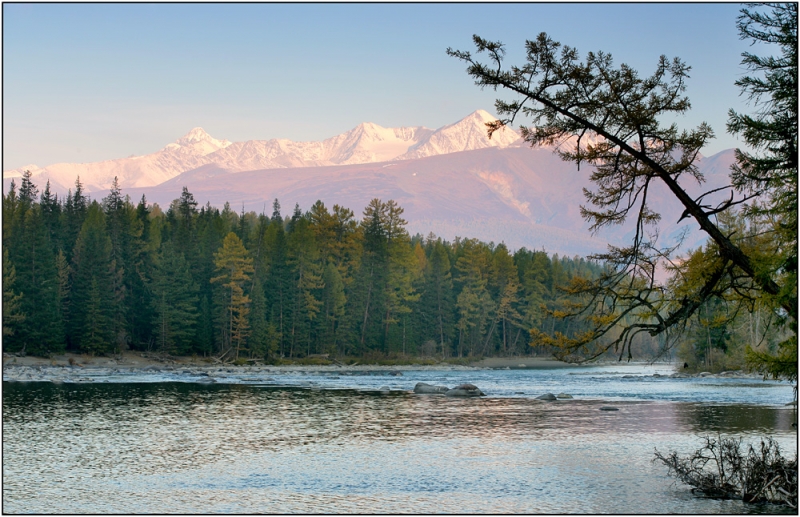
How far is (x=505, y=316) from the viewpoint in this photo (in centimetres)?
10038

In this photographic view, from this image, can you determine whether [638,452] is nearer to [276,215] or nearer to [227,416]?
[227,416]

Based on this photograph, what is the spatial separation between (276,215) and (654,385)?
87.2 m

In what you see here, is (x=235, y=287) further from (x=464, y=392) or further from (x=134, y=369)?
(x=464, y=392)

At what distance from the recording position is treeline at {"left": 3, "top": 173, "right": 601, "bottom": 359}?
6562cm

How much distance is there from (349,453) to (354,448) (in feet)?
3.10

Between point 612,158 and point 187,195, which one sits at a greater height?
point 187,195

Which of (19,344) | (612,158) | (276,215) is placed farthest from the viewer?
(276,215)

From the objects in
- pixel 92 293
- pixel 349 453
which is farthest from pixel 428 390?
pixel 92 293

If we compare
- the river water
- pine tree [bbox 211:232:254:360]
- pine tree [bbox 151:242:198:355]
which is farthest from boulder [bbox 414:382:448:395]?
pine tree [bbox 151:242:198:355]

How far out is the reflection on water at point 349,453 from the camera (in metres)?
16.2

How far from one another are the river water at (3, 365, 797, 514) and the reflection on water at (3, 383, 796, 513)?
0.06 m

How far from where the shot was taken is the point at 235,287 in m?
71.4

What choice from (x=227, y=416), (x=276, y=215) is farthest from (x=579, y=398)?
(x=276, y=215)

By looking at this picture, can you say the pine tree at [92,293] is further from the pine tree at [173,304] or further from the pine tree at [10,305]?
the pine tree at [10,305]
